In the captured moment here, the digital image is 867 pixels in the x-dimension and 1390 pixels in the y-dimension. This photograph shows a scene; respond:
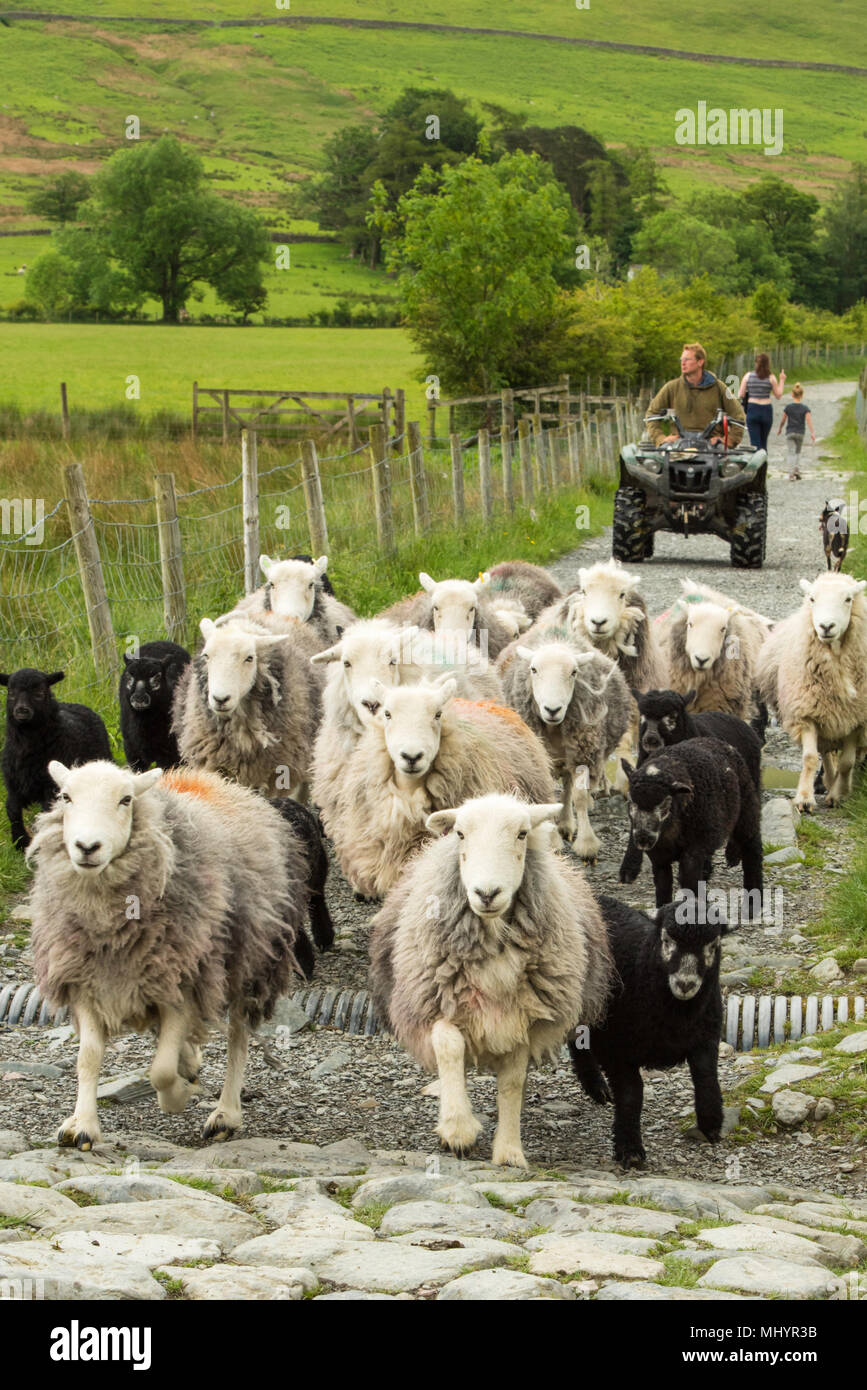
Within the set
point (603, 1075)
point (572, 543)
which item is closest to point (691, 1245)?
→ point (603, 1075)

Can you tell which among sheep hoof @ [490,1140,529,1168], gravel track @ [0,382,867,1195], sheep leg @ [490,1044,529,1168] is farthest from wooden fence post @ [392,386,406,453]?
sheep hoof @ [490,1140,529,1168]

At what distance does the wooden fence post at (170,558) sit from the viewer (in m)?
10.3

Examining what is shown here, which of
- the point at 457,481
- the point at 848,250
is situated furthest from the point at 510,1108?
the point at 848,250

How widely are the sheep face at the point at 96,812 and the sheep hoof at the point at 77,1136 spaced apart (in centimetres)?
84

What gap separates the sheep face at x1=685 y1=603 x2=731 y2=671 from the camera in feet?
32.0

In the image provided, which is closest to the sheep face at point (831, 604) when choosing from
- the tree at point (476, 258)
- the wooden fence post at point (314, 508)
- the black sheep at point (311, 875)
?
the black sheep at point (311, 875)

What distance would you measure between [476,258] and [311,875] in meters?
30.5

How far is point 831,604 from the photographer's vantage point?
9500mm

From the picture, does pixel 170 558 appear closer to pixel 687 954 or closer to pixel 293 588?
pixel 293 588

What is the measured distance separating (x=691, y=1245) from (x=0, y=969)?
3958 mm

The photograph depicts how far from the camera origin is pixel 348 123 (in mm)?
164875

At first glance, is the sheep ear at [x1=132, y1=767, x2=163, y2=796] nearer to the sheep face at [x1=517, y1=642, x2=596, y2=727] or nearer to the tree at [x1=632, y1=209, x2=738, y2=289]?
the sheep face at [x1=517, y1=642, x2=596, y2=727]

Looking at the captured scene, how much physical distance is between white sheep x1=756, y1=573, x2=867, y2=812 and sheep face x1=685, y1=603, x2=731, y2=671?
1.45 feet

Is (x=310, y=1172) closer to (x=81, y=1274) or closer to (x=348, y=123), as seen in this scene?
(x=81, y=1274)
